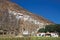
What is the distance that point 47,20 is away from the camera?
310ft

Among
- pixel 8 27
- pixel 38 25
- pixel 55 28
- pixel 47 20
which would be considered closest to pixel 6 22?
pixel 8 27

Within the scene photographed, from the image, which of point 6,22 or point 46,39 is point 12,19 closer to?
point 6,22

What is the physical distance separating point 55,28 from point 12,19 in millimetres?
20144

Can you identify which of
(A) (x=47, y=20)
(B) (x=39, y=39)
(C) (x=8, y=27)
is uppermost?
(A) (x=47, y=20)

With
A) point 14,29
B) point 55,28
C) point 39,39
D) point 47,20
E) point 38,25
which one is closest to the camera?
point 39,39

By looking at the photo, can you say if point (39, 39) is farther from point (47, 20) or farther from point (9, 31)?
point (47, 20)

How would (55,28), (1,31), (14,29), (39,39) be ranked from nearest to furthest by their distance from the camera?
(39,39)
(1,31)
(14,29)
(55,28)

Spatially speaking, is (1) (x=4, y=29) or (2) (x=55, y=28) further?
(2) (x=55, y=28)

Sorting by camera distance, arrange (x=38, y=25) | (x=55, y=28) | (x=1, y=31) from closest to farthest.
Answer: (x=1, y=31)
(x=55, y=28)
(x=38, y=25)

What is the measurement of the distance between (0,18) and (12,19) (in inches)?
111

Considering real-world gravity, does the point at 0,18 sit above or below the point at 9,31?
above

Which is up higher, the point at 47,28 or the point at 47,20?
the point at 47,20

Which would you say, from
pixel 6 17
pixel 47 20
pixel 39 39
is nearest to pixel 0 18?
pixel 6 17

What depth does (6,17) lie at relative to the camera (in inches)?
1796
